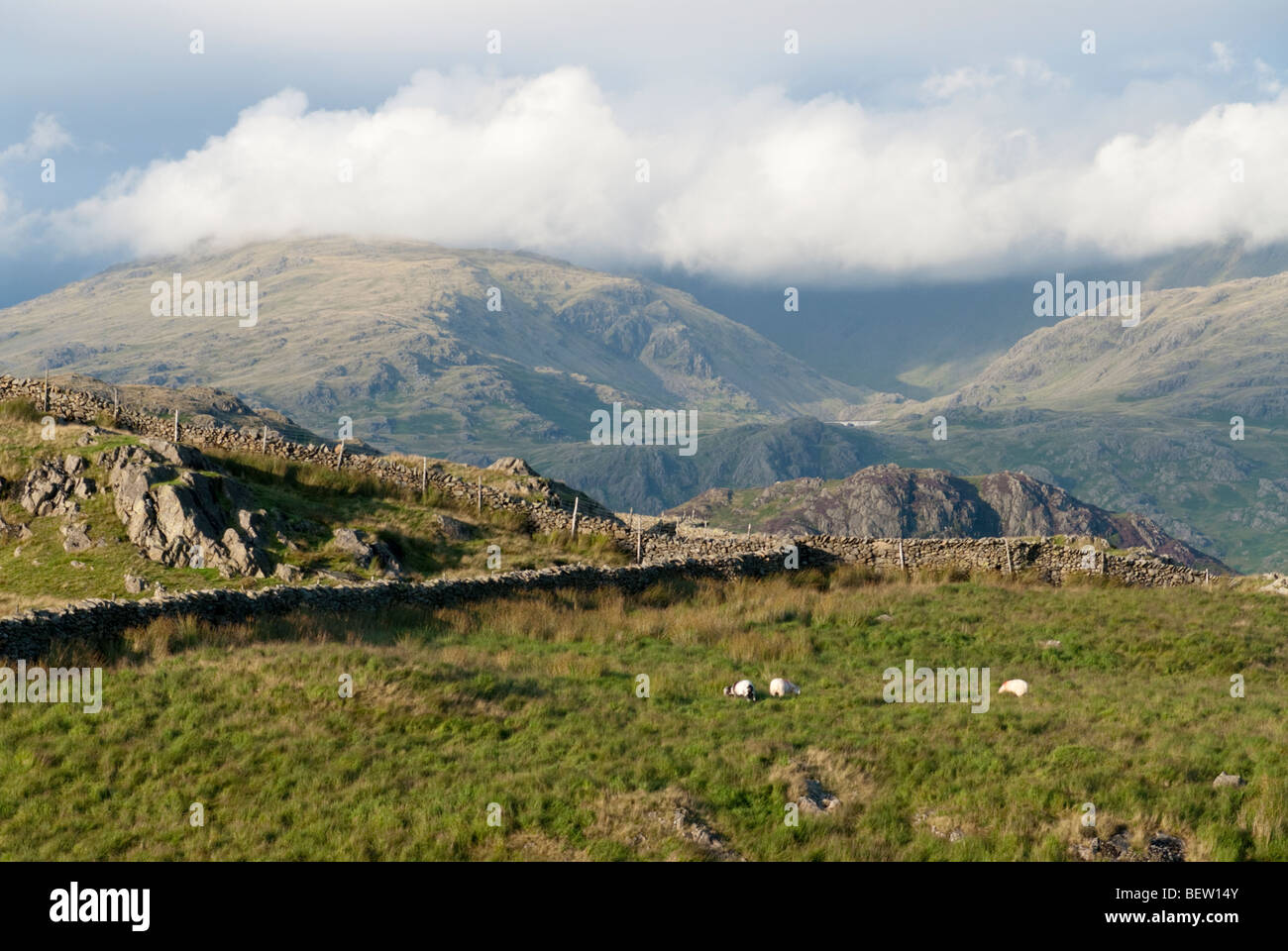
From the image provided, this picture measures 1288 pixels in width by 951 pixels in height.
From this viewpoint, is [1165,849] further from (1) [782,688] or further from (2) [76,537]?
(2) [76,537]

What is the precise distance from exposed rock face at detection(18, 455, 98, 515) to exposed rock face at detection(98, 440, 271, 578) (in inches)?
37.0

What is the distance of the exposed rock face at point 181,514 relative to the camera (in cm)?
3005

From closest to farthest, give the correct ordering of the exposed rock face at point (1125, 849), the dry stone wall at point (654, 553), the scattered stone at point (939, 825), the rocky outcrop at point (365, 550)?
the exposed rock face at point (1125, 849), the scattered stone at point (939, 825), the dry stone wall at point (654, 553), the rocky outcrop at point (365, 550)

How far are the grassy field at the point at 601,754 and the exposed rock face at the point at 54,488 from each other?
564 inches

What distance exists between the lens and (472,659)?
2120cm

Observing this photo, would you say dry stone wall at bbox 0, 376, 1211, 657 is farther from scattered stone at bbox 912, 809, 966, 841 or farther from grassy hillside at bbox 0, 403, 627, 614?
scattered stone at bbox 912, 809, 966, 841

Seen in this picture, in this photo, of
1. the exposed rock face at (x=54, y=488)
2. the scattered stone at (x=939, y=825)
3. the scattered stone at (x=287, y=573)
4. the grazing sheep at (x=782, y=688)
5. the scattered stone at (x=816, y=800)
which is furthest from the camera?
the exposed rock face at (x=54, y=488)

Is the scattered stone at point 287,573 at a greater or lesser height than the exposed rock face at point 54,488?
lesser

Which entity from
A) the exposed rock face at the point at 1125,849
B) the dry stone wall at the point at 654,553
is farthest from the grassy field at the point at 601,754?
the dry stone wall at the point at 654,553

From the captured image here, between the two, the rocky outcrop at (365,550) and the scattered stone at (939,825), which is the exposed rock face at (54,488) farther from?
the scattered stone at (939,825)

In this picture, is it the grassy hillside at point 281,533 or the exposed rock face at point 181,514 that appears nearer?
the grassy hillside at point 281,533

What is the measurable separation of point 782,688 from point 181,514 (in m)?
21.7
